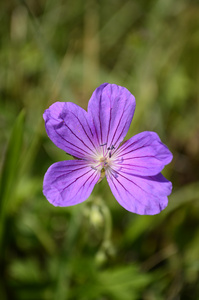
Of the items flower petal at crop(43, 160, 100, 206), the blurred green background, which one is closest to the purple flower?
flower petal at crop(43, 160, 100, 206)

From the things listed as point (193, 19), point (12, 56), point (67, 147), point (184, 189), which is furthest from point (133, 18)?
point (67, 147)

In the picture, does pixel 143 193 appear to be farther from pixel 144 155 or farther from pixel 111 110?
pixel 111 110

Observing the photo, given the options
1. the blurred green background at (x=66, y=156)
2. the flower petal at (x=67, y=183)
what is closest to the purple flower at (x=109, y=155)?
the flower petal at (x=67, y=183)

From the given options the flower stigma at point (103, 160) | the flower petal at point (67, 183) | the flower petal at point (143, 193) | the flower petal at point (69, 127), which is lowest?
the flower petal at point (143, 193)

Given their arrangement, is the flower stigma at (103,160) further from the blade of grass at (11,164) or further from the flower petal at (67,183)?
the blade of grass at (11,164)

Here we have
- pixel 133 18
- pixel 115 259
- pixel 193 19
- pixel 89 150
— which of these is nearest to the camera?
pixel 89 150

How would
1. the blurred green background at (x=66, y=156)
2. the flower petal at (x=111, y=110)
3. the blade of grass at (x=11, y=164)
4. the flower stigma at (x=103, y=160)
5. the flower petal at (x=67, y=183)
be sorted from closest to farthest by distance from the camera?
the flower petal at (x=67, y=183) → the flower petal at (x=111, y=110) → the flower stigma at (x=103, y=160) → the blade of grass at (x=11, y=164) → the blurred green background at (x=66, y=156)

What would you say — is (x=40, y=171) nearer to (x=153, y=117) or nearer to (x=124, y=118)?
(x=153, y=117)

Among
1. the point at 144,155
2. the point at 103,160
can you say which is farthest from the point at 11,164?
the point at 144,155
